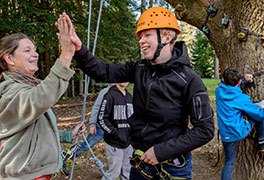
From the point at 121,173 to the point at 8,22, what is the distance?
21.1 feet

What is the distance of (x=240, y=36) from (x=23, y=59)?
291 centimetres

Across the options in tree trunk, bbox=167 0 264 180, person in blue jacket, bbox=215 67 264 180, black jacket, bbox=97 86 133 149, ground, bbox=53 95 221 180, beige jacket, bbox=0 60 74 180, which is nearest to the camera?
beige jacket, bbox=0 60 74 180

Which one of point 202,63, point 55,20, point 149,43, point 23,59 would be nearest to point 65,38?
point 23,59

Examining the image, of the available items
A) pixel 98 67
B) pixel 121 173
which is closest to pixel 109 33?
pixel 121 173

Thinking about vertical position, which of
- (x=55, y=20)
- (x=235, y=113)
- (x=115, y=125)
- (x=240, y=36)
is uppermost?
(x=55, y=20)

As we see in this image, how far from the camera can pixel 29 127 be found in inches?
74.9

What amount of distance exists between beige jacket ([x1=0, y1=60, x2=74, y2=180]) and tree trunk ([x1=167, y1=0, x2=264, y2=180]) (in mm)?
2892

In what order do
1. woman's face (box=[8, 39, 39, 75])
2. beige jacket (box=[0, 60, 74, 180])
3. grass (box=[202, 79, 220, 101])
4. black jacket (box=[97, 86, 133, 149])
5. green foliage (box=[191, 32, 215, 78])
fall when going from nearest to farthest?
beige jacket (box=[0, 60, 74, 180]) < woman's face (box=[8, 39, 39, 75]) < black jacket (box=[97, 86, 133, 149]) < grass (box=[202, 79, 220, 101]) < green foliage (box=[191, 32, 215, 78])

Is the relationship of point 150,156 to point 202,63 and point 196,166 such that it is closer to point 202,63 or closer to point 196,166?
point 196,166

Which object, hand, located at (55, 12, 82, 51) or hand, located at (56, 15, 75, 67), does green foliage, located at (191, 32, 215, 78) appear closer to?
hand, located at (55, 12, 82, 51)

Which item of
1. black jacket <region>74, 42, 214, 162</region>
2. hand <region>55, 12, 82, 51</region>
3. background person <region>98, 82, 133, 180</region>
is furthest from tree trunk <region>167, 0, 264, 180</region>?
hand <region>55, 12, 82, 51</region>

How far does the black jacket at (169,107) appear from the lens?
6.25ft

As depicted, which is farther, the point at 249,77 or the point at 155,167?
the point at 249,77

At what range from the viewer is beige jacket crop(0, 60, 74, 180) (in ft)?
5.49
